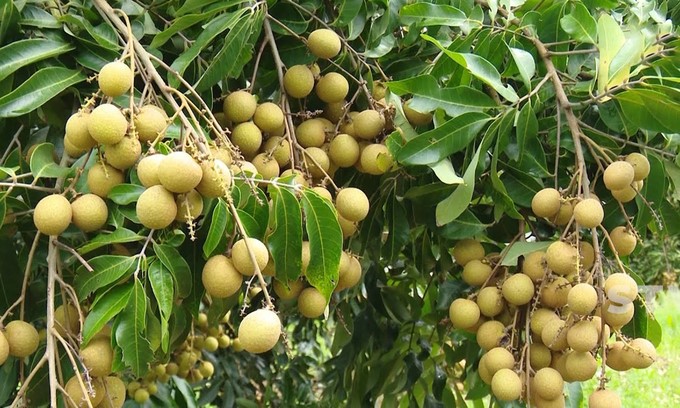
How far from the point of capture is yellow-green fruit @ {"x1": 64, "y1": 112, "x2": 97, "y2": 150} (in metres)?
0.76

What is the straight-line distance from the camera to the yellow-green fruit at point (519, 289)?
0.92 meters

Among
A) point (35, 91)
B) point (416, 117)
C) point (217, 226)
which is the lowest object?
point (416, 117)

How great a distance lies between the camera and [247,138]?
955 mm

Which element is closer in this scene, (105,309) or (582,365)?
(105,309)

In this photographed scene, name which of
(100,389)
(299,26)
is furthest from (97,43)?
(100,389)

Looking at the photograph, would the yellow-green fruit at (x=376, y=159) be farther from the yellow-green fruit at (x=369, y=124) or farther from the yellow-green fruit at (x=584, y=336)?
the yellow-green fruit at (x=584, y=336)

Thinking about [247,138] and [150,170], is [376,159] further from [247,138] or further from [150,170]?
[150,170]

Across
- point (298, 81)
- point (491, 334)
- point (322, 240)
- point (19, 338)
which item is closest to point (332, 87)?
point (298, 81)

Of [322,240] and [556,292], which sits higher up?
[322,240]

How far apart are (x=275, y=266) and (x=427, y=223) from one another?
326mm

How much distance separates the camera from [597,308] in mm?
831

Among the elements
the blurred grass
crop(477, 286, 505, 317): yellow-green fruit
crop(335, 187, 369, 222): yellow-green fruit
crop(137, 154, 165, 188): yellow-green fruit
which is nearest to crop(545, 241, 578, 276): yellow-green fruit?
crop(477, 286, 505, 317): yellow-green fruit

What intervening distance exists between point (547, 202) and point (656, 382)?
9.52 ft

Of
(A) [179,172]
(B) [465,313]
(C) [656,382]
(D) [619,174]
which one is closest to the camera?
(A) [179,172]
